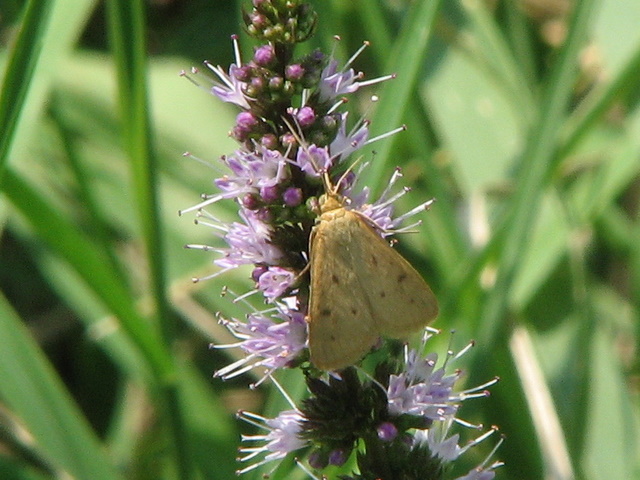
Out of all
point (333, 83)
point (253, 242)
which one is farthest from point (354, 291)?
point (333, 83)

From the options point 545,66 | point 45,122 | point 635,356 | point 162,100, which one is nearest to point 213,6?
point 162,100

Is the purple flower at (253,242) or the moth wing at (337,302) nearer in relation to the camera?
the moth wing at (337,302)

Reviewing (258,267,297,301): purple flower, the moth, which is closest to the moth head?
the moth

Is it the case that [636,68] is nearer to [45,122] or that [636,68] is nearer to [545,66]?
[545,66]

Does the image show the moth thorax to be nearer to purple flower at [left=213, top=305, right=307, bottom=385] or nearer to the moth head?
the moth head

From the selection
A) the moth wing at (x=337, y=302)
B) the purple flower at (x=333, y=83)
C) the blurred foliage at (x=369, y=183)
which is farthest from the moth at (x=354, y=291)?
the blurred foliage at (x=369, y=183)

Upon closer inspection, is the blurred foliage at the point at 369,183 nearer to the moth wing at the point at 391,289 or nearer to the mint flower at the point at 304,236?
the mint flower at the point at 304,236
